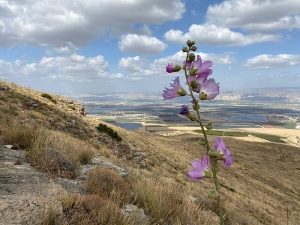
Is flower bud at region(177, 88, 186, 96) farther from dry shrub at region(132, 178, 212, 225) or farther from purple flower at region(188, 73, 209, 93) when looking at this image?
dry shrub at region(132, 178, 212, 225)

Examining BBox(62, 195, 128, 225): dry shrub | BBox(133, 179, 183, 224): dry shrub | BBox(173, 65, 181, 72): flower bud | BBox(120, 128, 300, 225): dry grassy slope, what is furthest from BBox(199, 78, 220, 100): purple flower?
BBox(120, 128, 300, 225): dry grassy slope

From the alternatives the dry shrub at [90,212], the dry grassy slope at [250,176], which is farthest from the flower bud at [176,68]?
the dry grassy slope at [250,176]

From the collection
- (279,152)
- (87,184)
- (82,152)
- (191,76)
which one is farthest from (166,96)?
(279,152)

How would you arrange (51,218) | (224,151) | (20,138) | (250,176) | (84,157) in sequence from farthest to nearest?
1. (250,176)
2. (84,157)
3. (20,138)
4. (51,218)
5. (224,151)

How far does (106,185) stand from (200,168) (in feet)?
20.6

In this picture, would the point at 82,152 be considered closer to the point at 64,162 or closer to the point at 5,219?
the point at 64,162

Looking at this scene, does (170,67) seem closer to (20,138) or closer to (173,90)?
(173,90)

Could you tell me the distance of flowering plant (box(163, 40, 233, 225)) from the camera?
2.62 metres

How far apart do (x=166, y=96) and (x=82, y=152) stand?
1076 cm

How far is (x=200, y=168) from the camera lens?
8.92 ft

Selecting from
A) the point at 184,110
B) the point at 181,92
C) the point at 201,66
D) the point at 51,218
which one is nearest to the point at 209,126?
the point at 184,110

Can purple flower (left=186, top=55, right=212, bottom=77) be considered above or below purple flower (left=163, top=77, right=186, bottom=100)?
above

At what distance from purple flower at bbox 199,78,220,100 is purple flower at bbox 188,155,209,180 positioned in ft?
1.34

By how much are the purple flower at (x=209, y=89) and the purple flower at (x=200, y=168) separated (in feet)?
1.34
